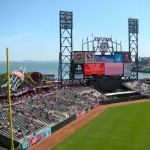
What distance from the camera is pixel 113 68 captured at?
73375 millimetres

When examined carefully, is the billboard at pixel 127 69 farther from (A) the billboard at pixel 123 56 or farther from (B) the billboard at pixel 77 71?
(B) the billboard at pixel 77 71

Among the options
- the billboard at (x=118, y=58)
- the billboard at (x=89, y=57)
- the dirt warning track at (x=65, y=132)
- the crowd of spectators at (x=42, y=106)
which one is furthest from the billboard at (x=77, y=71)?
the dirt warning track at (x=65, y=132)

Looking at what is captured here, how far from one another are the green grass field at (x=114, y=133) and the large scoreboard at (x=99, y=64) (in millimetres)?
18523

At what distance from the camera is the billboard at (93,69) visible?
69.7 meters

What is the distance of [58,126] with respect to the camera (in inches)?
1620

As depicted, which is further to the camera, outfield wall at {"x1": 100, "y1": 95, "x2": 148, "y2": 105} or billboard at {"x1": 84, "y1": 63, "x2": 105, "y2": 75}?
billboard at {"x1": 84, "y1": 63, "x2": 105, "y2": 75}

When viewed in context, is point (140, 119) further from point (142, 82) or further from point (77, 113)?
point (142, 82)

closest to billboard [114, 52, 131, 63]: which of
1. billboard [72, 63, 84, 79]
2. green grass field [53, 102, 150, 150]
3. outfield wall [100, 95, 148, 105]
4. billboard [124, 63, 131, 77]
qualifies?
billboard [124, 63, 131, 77]

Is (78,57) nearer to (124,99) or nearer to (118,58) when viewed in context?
(118,58)

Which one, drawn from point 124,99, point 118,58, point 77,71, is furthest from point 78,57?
point 124,99

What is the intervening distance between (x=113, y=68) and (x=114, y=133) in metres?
36.6

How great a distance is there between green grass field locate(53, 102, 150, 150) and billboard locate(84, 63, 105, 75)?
18609mm

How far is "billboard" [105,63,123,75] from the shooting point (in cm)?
7238

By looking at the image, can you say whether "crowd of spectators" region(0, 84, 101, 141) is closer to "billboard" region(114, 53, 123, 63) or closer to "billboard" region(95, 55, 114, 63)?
"billboard" region(95, 55, 114, 63)
